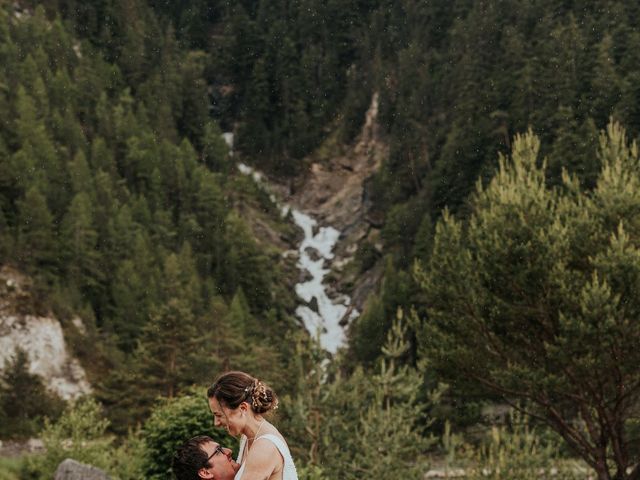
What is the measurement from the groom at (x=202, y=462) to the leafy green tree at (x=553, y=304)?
44.7 feet

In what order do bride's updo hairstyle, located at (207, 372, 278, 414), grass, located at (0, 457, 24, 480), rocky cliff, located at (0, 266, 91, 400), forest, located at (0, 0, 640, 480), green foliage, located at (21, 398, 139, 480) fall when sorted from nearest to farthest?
1. bride's updo hairstyle, located at (207, 372, 278, 414)
2. forest, located at (0, 0, 640, 480)
3. grass, located at (0, 457, 24, 480)
4. green foliage, located at (21, 398, 139, 480)
5. rocky cliff, located at (0, 266, 91, 400)

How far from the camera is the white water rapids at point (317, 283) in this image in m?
97.2

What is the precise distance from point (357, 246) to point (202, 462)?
104 m

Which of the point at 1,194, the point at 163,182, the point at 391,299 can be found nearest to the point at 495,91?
the point at 391,299

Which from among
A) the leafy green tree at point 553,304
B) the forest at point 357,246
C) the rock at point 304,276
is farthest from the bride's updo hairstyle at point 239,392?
the rock at point 304,276

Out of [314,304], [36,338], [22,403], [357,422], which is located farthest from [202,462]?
[314,304]

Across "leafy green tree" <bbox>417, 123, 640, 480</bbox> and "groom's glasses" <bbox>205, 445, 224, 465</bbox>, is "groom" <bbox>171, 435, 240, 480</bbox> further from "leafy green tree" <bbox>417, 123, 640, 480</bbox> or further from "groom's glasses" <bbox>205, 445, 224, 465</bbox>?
"leafy green tree" <bbox>417, 123, 640, 480</bbox>

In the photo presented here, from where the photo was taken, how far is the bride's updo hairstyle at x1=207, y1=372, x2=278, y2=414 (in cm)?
491

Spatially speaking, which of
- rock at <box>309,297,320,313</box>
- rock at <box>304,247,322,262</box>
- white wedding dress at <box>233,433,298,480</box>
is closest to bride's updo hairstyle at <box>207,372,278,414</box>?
white wedding dress at <box>233,433,298,480</box>

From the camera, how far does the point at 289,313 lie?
9706cm

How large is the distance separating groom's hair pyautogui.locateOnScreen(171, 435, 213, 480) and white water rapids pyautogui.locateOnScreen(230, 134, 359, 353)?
83437 mm

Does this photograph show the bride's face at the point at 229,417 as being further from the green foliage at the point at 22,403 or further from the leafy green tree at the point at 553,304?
the green foliage at the point at 22,403

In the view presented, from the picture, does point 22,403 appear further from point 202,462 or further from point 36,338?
point 202,462

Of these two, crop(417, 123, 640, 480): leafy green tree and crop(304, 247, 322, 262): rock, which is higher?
crop(417, 123, 640, 480): leafy green tree
